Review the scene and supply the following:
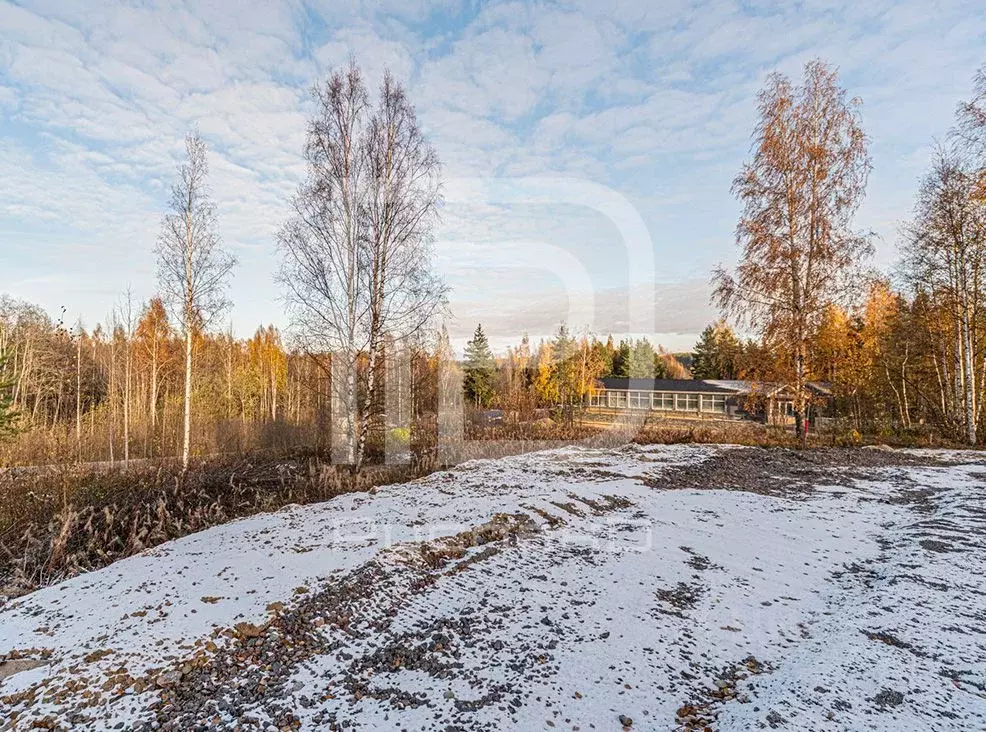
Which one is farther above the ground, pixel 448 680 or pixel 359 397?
pixel 359 397

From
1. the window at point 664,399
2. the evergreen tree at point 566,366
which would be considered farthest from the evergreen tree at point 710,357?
the evergreen tree at point 566,366

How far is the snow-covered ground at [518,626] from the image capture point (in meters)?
2.19

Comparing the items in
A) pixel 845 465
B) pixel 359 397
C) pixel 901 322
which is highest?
pixel 901 322

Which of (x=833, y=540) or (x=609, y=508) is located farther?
(x=609, y=508)

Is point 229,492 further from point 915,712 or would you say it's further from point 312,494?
point 915,712

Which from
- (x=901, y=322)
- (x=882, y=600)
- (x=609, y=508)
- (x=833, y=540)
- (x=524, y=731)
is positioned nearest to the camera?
(x=524, y=731)

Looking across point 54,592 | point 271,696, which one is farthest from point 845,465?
point 54,592

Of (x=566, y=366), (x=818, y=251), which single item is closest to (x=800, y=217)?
(x=818, y=251)

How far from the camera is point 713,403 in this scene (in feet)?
101

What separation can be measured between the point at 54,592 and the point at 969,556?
25.6 feet

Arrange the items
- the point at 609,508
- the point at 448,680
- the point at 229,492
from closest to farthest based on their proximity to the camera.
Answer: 1. the point at 448,680
2. the point at 609,508
3. the point at 229,492

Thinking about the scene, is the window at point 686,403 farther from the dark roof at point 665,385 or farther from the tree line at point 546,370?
the tree line at point 546,370

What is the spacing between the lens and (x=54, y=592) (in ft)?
11.0

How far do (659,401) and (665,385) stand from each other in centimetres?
133
